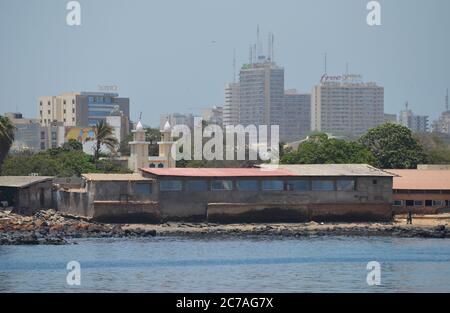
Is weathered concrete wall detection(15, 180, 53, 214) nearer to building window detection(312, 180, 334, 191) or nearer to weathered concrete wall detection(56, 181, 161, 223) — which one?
weathered concrete wall detection(56, 181, 161, 223)

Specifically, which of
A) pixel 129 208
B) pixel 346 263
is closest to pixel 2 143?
pixel 129 208

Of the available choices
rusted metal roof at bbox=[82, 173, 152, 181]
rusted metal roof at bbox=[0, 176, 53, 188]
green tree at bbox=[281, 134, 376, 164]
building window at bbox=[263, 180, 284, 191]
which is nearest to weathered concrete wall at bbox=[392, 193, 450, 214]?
building window at bbox=[263, 180, 284, 191]

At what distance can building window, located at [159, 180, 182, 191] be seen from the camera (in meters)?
73.9

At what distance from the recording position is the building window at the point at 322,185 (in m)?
75.4

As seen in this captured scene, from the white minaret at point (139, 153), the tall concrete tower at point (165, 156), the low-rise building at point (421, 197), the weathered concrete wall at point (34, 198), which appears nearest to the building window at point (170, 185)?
the weathered concrete wall at point (34, 198)

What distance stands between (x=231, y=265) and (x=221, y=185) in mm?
18530

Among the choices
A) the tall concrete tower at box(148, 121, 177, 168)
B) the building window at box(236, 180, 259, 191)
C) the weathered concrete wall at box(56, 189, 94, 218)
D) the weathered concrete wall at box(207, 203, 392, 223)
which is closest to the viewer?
the weathered concrete wall at box(207, 203, 392, 223)

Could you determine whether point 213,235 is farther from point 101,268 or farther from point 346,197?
point 101,268

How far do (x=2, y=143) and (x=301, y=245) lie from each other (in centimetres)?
3150

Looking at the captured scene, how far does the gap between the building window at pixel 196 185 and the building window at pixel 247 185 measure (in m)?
1.86

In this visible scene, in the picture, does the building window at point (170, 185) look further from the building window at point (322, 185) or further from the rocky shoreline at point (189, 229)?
the building window at point (322, 185)

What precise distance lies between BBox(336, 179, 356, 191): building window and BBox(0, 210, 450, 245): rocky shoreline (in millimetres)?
2095

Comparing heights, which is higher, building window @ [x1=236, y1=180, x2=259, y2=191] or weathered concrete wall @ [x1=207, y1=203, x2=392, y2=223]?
building window @ [x1=236, y1=180, x2=259, y2=191]

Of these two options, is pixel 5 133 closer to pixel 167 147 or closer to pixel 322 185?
pixel 167 147
